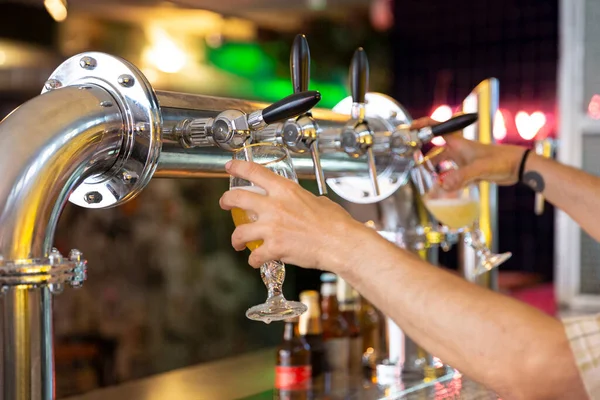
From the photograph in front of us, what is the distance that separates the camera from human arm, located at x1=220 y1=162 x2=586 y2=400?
37.2 inches

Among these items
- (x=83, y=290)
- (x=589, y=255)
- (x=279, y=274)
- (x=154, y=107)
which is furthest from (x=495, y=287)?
(x=589, y=255)

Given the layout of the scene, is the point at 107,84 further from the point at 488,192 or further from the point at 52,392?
the point at 488,192

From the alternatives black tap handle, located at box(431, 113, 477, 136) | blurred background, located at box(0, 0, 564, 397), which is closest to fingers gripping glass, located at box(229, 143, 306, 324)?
black tap handle, located at box(431, 113, 477, 136)

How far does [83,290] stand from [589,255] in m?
2.40

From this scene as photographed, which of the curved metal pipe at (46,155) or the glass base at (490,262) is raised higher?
the curved metal pipe at (46,155)

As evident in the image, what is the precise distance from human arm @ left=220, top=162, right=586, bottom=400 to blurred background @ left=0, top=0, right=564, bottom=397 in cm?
204

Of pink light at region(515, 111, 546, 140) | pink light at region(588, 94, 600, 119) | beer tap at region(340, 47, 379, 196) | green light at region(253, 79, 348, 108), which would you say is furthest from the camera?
pink light at region(515, 111, 546, 140)

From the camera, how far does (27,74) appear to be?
2.83 m

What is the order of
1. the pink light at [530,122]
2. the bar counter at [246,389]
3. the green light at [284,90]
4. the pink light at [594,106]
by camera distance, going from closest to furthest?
1. the bar counter at [246,389]
2. the pink light at [594,106]
3. the green light at [284,90]
4. the pink light at [530,122]

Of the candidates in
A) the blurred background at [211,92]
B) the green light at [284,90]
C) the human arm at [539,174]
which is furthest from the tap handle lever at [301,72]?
the green light at [284,90]

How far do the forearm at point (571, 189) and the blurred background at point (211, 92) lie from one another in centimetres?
182

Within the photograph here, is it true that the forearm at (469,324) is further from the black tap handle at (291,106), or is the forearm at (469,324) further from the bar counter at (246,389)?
the bar counter at (246,389)

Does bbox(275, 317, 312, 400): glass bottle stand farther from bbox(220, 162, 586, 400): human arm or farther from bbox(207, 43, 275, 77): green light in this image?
bbox(207, 43, 275, 77): green light

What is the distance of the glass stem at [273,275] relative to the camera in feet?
3.54
